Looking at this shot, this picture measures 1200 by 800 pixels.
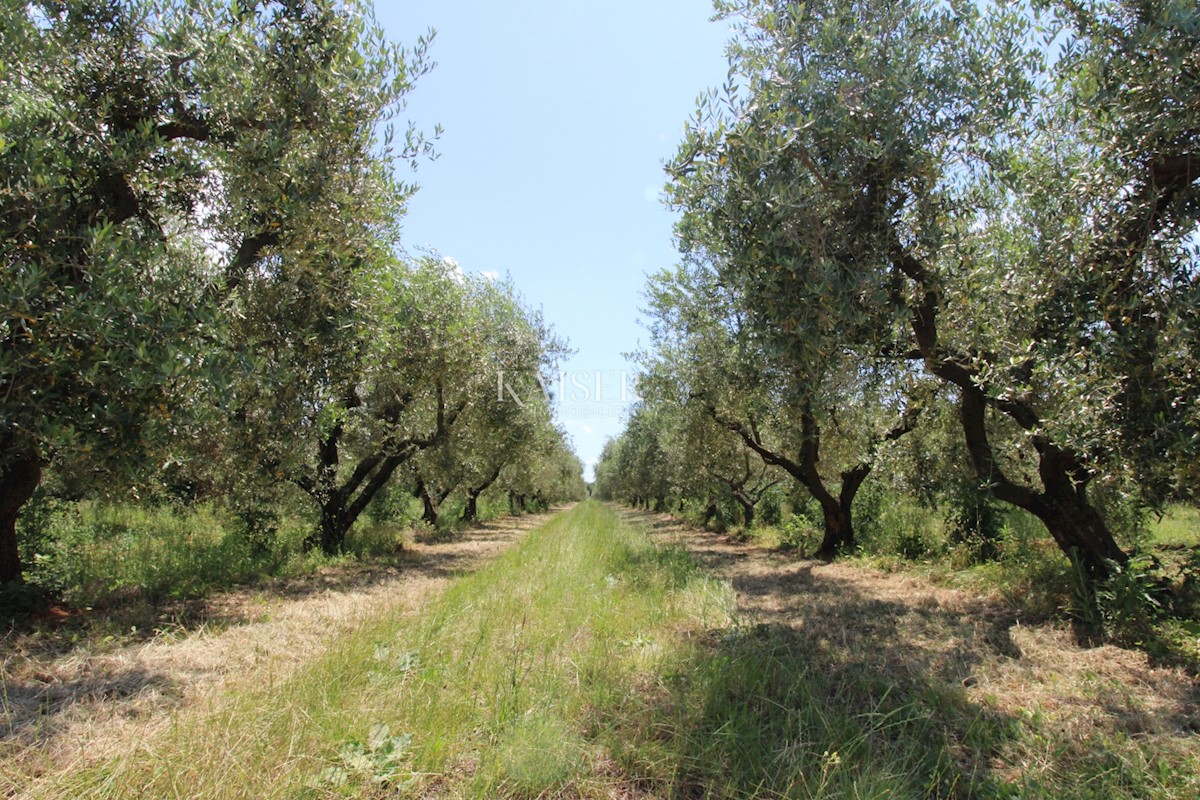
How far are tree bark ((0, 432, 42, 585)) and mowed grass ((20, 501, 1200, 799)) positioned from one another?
491cm

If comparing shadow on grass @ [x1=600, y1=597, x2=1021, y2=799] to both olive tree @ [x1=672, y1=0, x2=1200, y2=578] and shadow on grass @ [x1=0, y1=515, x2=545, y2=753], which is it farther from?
shadow on grass @ [x1=0, y1=515, x2=545, y2=753]

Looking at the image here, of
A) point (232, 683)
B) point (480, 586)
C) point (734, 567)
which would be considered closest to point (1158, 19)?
point (232, 683)

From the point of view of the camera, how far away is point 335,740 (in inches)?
154

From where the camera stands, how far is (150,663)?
6145mm

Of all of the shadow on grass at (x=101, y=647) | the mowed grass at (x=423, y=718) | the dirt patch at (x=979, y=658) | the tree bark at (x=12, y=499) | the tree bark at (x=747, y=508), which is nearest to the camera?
Answer: the mowed grass at (x=423, y=718)

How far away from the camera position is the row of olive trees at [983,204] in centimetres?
566

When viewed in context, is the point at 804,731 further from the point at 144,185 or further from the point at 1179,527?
the point at 1179,527

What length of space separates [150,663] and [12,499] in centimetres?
356

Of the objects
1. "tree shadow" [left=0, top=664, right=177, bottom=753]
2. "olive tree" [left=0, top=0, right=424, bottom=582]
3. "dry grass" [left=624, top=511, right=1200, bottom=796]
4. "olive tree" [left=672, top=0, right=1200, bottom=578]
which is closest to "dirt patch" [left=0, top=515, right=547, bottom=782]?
"tree shadow" [left=0, top=664, right=177, bottom=753]

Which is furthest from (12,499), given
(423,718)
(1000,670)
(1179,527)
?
(1179,527)

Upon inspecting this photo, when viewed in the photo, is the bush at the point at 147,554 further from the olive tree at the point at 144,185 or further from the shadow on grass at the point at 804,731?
the shadow on grass at the point at 804,731

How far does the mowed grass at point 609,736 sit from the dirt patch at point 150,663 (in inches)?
22.2

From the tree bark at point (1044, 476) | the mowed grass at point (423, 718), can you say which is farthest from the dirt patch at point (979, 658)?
the mowed grass at point (423, 718)

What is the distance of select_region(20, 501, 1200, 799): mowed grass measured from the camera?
3543mm
